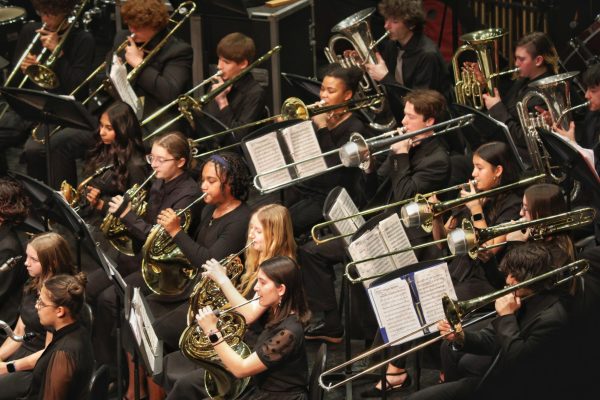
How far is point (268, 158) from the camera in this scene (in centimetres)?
477

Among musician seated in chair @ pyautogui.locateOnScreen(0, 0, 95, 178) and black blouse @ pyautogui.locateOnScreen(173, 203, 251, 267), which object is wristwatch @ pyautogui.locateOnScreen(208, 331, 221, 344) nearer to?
black blouse @ pyautogui.locateOnScreen(173, 203, 251, 267)

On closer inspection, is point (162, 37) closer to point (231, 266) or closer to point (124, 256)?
point (124, 256)

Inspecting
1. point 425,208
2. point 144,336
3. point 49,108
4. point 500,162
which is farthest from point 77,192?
point 500,162

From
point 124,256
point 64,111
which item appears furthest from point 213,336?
point 64,111

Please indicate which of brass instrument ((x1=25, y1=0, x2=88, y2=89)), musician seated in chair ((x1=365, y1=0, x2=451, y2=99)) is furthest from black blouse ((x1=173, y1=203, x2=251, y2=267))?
brass instrument ((x1=25, y1=0, x2=88, y2=89))

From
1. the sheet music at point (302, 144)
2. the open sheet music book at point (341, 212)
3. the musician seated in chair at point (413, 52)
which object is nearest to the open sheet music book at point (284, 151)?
the sheet music at point (302, 144)

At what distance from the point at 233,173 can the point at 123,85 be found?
174cm

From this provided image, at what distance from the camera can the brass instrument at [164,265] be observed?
4.56m

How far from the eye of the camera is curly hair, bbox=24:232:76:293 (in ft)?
13.5

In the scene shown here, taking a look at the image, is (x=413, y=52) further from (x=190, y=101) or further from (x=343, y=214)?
(x=343, y=214)

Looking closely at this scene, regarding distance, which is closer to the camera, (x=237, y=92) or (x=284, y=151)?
(x=284, y=151)

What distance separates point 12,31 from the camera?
8148 millimetres

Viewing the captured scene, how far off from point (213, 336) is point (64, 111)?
251 cm

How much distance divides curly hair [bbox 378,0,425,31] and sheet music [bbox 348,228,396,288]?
2.95 metres
